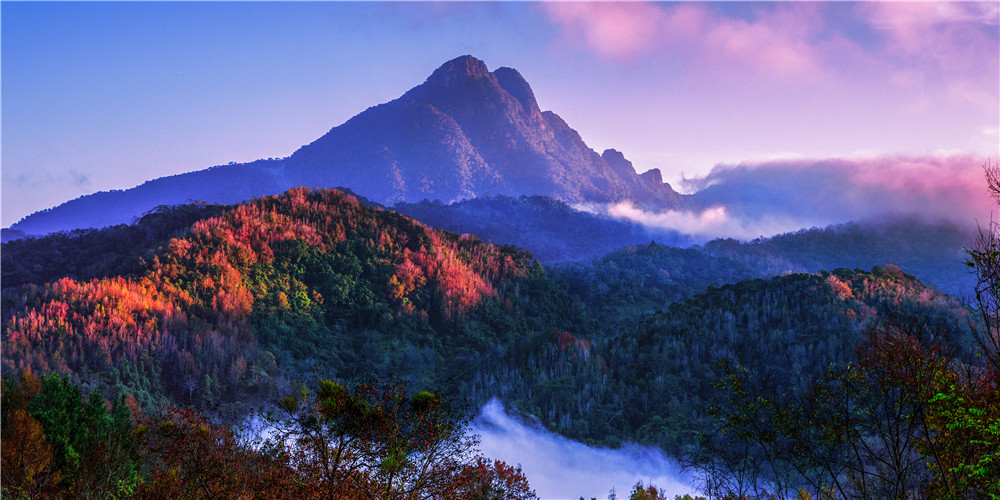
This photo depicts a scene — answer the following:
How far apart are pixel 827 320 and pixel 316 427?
138 m

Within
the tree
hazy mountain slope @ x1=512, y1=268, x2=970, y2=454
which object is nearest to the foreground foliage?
the tree

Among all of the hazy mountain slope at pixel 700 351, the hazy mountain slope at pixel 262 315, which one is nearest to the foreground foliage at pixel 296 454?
the hazy mountain slope at pixel 262 315

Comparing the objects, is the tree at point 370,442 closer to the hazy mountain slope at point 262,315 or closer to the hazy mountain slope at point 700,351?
the hazy mountain slope at point 262,315

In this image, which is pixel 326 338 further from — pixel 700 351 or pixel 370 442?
pixel 370 442

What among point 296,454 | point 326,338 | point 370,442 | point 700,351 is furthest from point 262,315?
point 370,442

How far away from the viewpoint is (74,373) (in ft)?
312

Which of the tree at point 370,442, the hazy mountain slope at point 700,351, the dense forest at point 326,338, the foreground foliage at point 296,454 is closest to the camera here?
the tree at point 370,442

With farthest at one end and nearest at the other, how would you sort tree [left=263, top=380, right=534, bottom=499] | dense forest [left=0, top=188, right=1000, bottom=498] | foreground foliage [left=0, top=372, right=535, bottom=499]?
dense forest [left=0, top=188, right=1000, bottom=498] → foreground foliage [left=0, top=372, right=535, bottom=499] → tree [left=263, top=380, right=534, bottom=499]

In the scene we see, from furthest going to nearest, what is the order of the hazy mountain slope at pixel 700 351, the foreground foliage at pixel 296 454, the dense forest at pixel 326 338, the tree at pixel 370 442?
the hazy mountain slope at pixel 700 351, the dense forest at pixel 326 338, the foreground foliage at pixel 296 454, the tree at pixel 370 442

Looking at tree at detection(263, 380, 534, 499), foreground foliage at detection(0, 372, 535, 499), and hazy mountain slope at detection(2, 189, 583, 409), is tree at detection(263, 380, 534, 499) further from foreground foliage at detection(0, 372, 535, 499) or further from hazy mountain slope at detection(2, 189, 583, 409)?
hazy mountain slope at detection(2, 189, 583, 409)

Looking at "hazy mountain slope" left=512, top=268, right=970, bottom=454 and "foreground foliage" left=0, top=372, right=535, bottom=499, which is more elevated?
"foreground foliage" left=0, top=372, right=535, bottom=499

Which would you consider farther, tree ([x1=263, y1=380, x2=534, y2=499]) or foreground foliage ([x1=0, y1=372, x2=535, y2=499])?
foreground foliage ([x1=0, y1=372, x2=535, y2=499])

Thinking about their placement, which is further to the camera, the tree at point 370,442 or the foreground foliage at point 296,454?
the foreground foliage at point 296,454

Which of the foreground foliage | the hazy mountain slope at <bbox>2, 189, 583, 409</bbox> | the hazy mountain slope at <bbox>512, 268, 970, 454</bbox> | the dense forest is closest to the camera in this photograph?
the foreground foliage
